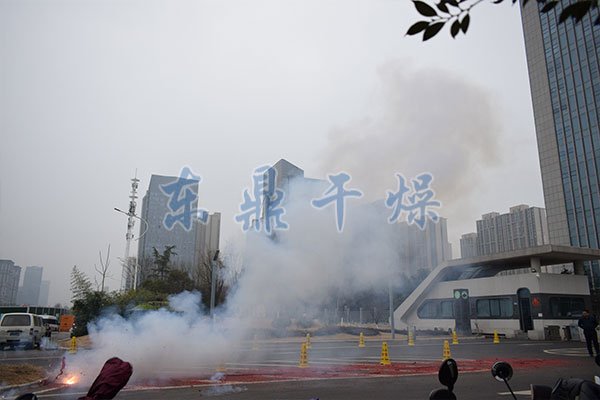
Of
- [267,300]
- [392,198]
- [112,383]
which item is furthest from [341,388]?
[392,198]

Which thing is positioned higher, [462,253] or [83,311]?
[462,253]

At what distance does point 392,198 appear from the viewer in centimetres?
2197

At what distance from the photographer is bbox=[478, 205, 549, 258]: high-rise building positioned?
53156mm

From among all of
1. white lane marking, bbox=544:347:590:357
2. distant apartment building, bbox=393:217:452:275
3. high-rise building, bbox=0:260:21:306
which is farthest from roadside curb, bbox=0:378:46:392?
white lane marking, bbox=544:347:590:357

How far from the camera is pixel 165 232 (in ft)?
132

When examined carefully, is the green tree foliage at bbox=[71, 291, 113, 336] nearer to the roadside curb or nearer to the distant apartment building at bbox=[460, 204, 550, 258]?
the roadside curb

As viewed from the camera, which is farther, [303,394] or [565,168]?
[565,168]

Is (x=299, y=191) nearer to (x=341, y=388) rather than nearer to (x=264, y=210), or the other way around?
(x=264, y=210)

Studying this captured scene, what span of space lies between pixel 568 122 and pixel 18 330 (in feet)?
256

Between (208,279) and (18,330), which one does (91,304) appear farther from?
(208,279)

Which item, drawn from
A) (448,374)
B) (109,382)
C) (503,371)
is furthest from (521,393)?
(109,382)

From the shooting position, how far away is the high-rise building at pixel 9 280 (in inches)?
981

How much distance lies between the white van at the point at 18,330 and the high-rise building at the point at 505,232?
145ft

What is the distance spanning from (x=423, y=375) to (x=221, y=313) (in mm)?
7569
